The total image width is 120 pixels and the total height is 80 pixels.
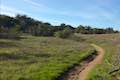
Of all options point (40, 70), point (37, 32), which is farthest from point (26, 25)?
point (40, 70)

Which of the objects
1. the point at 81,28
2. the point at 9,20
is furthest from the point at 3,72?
the point at 81,28

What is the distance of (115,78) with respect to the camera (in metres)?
20.0

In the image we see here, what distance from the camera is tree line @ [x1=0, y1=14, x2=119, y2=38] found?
101 metres

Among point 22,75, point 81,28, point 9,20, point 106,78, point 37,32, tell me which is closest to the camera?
point 22,75

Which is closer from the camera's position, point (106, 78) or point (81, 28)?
point (106, 78)

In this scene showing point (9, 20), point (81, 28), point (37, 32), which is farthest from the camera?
point (81, 28)

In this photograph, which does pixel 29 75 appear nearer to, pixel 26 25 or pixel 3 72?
pixel 3 72

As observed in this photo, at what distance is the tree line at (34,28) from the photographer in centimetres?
10131

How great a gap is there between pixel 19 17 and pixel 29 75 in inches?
4978

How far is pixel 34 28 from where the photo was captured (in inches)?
4459

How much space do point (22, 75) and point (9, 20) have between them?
111 metres

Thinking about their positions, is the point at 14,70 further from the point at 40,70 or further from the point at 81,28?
the point at 81,28

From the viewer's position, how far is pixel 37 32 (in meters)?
111

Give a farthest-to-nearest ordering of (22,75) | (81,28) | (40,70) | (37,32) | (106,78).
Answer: (81,28) → (37,32) → (40,70) → (106,78) → (22,75)
